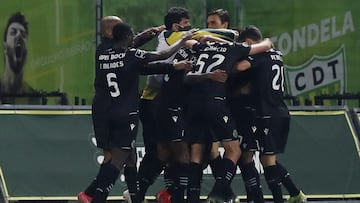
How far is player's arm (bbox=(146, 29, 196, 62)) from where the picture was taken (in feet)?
42.3

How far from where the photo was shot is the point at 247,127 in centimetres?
1371

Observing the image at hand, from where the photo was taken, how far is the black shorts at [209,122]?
13133 mm

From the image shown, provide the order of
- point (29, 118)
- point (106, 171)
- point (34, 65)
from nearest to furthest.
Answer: point (106, 171)
point (29, 118)
point (34, 65)

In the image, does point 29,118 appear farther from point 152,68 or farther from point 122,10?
point 122,10

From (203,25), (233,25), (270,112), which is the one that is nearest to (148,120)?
(270,112)

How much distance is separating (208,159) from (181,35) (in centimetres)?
143

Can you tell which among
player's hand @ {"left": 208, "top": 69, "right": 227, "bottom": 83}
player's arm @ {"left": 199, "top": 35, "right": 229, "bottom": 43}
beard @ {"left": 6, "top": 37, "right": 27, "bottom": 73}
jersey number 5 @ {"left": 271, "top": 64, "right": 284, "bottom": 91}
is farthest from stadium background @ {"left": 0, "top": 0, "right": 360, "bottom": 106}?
player's hand @ {"left": 208, "top": 69, "right": 227, "bottom": 83}

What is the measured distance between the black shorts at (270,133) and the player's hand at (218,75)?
765mm

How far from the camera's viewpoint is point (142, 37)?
14023mm

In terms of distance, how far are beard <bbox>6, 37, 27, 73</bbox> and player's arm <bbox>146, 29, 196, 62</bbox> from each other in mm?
7282

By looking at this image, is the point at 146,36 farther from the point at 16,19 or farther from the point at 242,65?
the point at 16,19

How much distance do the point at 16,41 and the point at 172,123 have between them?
24.3 feet

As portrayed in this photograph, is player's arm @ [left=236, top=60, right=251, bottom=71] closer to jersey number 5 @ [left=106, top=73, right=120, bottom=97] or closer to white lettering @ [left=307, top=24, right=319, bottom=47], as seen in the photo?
jersey number 5 @ [left=106, top=73, right=120, bottom=97]

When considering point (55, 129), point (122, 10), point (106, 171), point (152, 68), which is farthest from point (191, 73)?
point (122, 10)
